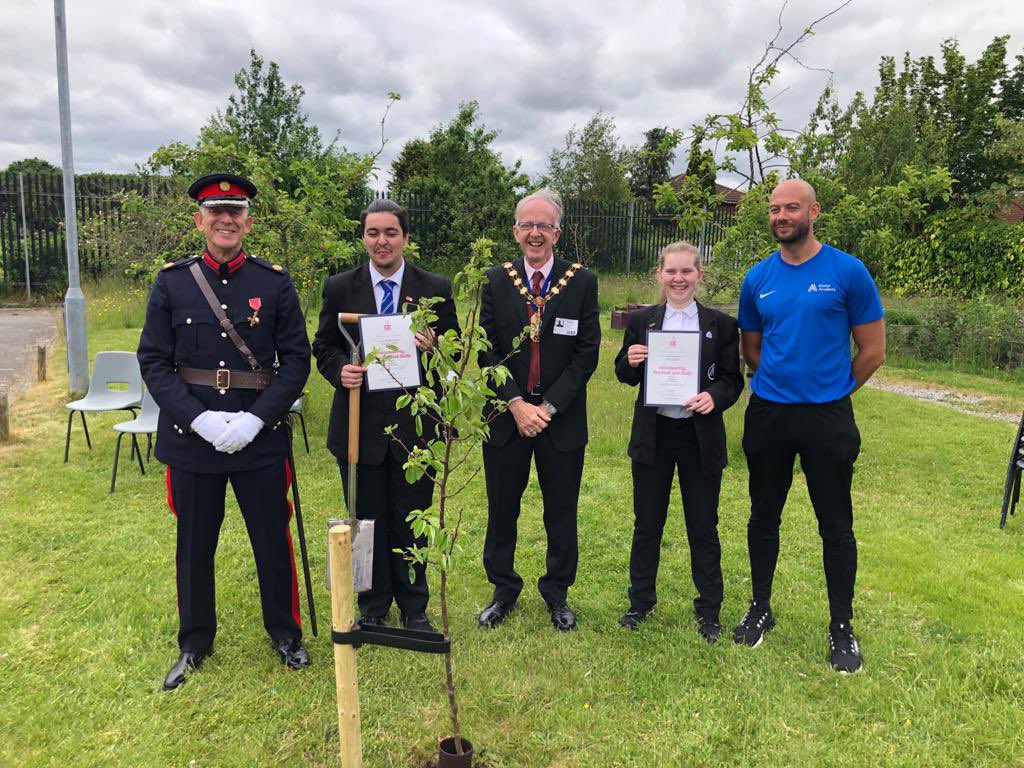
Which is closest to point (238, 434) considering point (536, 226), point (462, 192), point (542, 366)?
point (542, 366)

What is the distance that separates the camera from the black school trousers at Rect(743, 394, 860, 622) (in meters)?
3.36

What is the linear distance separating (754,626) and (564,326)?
1901 mm

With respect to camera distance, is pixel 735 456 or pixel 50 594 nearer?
pixel 50 594

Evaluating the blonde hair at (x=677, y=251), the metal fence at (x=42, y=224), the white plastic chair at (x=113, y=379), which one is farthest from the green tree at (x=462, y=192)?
the blonde hair at (x=677, y=251)

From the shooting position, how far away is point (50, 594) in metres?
4.20

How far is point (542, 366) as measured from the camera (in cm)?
368

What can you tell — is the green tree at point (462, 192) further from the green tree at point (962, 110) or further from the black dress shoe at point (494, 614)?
the black dress shoe at point (494, 614)

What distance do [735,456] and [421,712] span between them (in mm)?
4990

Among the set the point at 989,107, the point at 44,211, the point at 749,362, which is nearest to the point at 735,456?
the point at 749,362

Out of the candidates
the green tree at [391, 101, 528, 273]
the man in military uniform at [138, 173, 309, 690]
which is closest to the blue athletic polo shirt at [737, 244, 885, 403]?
the man in military uniform at [138, 173, 309, 690]

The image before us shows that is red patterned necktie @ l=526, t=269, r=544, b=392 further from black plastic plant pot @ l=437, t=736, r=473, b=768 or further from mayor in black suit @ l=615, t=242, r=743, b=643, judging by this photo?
black plastic plant pot @ l=437, t=736, r=473, b=768

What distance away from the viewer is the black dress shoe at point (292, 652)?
3480mm

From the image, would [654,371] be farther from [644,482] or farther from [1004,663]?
[1004,663]

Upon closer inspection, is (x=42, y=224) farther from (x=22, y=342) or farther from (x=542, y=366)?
(x=542, y=366)
